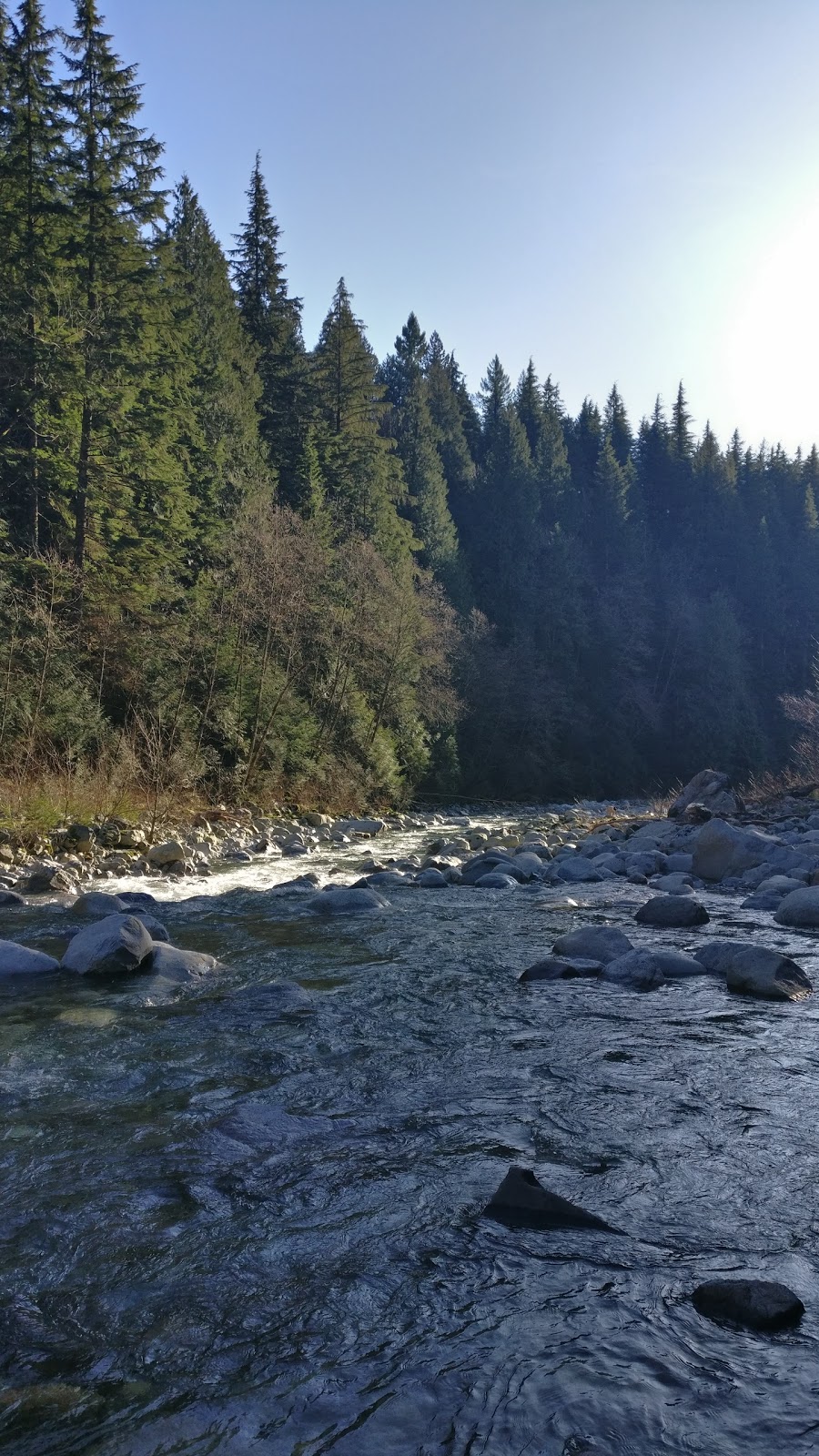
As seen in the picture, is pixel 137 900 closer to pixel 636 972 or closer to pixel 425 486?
pixel 636 972

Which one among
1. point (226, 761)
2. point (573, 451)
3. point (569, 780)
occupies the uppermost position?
point (573, 451)

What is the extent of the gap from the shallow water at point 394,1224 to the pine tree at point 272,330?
3603 cm

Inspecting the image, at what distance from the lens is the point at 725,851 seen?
12.8 metres

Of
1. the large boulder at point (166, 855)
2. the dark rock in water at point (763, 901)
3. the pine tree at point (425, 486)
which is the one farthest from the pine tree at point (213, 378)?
the dark rock in water at point (763, 901)

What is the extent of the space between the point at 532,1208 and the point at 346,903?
684 centimetres

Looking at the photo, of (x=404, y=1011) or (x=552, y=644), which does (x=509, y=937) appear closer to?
(x=404, y=1011)

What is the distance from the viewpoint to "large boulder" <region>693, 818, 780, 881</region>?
41.6 feet

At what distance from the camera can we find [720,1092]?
14.6ft

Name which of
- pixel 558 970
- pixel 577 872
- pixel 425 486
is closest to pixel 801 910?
pixel 558 970

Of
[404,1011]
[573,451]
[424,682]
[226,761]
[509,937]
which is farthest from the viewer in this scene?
[573,451]

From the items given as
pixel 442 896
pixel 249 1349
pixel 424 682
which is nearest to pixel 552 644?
pixel 424 682

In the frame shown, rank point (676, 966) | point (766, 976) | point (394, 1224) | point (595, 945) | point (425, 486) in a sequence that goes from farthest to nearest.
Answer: point (425, 486) < point (595, 945) < point (676, 966) < point (766, 976) < point (394, 1224)

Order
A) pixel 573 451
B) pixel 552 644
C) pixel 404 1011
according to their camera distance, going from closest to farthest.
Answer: pixel 404 1011
pixel 552 644
pixel 573 451

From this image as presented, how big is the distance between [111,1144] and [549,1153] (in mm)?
1799
